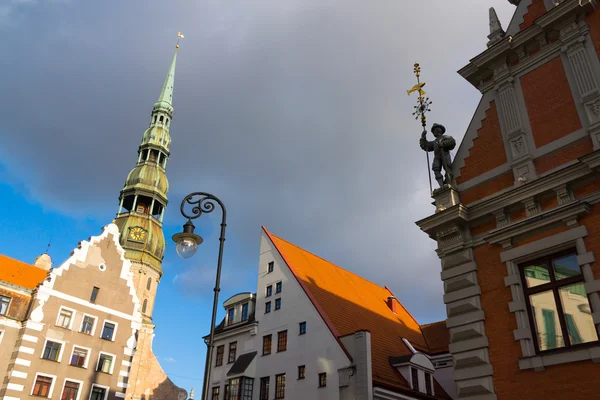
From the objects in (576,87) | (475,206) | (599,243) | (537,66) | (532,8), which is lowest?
(599,243)

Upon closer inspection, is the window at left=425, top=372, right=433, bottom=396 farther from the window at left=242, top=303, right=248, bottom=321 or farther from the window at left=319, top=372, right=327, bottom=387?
the window at left=242, top=303, right=248, bottom=321

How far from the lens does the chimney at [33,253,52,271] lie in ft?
152

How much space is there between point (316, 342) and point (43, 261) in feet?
110

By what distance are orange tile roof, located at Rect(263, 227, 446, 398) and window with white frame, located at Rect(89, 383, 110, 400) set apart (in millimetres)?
14706

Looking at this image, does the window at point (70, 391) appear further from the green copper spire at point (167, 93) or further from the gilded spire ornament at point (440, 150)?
the green copper spire at point (167, 93)

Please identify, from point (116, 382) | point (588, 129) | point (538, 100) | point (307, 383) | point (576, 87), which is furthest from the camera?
point (116, 382)

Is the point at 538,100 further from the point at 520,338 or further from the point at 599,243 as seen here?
the point at 520,338

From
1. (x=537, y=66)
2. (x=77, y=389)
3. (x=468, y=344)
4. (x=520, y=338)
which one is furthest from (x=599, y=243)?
(x=77, y=389)

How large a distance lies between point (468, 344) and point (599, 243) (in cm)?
426

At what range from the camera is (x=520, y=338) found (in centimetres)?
1220

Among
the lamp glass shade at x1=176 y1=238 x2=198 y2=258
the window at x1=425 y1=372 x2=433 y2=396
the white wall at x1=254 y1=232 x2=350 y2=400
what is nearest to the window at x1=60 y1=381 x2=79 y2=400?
the white wall at x1=254 y1=232 x2=350 y2=400

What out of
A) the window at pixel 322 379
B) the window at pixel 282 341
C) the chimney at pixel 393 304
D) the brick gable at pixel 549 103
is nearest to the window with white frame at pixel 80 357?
the window at pixel 282 341

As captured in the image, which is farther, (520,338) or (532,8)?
(532,8)

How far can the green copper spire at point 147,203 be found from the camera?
2571 inches
